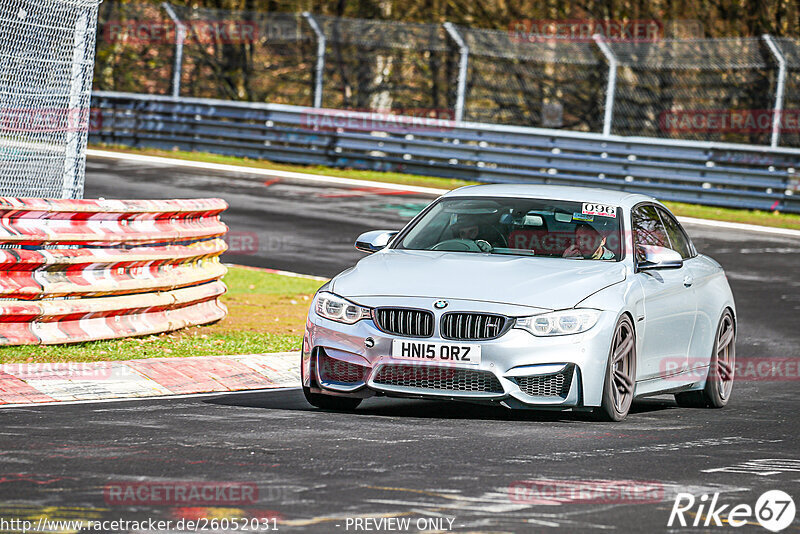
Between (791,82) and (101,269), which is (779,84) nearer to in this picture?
(791,82)

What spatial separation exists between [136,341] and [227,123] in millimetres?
19094

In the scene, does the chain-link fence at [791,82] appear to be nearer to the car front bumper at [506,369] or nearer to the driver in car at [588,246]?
the driver in car at [588,246]

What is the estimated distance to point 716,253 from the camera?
20.2 meters

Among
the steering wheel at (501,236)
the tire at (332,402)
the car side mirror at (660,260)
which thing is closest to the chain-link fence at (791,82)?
the car side mirror at (660,260)

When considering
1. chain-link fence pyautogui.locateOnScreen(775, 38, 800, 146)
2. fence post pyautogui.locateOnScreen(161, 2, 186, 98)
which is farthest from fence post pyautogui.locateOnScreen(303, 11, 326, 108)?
chain-link fence pyautogui.locateOnScreen(775, 38, 800, 146)

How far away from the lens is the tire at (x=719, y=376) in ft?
33.7

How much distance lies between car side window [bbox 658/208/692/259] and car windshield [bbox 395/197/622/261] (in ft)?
2.86

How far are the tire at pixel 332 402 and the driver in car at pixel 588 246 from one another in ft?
5.61

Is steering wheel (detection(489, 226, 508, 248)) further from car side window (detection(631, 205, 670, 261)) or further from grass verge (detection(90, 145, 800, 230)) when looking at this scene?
grass verge (detection(90, 145, 800, 230))

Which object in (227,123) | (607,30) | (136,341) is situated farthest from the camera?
(607,30)

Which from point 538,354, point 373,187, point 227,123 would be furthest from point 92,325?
point 227,123

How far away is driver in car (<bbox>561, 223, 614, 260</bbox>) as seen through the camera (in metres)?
9.43

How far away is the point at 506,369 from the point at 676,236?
2873 mm

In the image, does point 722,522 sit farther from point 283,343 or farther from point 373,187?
point 373,187
